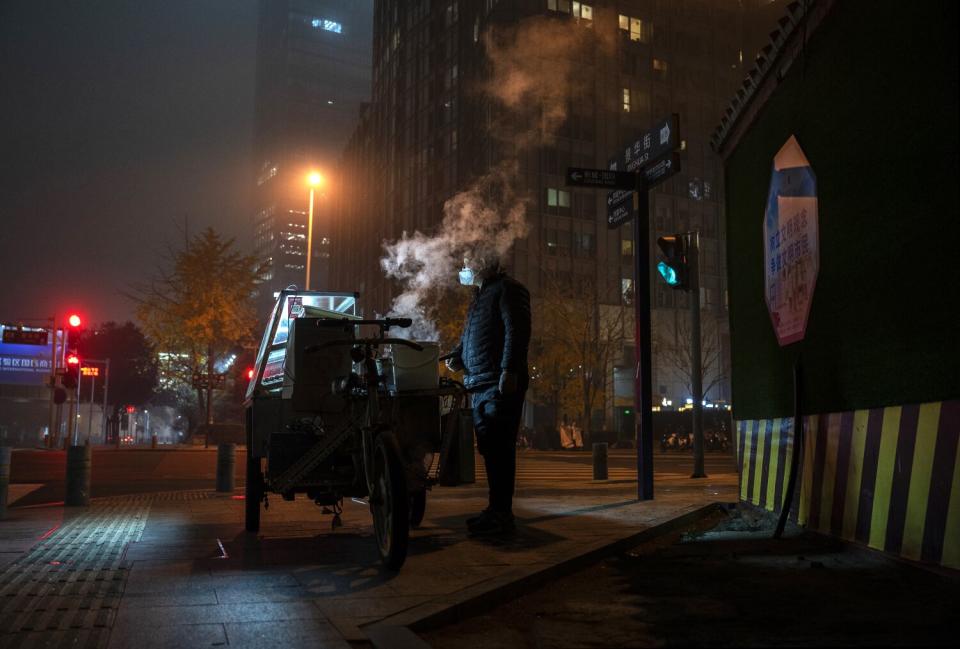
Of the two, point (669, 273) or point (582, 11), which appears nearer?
point (669, 273)

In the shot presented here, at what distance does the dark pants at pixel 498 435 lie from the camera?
6348mm

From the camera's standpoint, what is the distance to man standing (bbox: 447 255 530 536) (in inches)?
248

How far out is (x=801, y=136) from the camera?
20.5 feet

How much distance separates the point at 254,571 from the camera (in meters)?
5.01

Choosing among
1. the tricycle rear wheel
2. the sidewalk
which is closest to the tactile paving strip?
the sidewalk

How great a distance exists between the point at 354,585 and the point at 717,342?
57.4 m

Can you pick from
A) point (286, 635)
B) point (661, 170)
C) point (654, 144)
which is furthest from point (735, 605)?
point (654, 144)

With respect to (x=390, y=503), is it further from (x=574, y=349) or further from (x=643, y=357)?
(x=574, y=349)

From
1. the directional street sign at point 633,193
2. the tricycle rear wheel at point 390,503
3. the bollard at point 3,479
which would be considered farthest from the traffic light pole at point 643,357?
the bollard at point 3,479

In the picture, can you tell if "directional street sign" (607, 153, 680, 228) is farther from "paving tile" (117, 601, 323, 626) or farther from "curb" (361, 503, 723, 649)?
"paving tile" (117, 601, 323, 626)

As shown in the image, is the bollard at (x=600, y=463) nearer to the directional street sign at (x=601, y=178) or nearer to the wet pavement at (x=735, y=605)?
the directional street sign at (x=601, y=178)

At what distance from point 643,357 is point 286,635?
657cm

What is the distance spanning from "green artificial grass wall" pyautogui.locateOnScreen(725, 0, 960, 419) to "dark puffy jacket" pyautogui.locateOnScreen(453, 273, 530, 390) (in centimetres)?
213

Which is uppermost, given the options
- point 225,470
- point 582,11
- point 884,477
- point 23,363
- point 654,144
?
point 582,11
